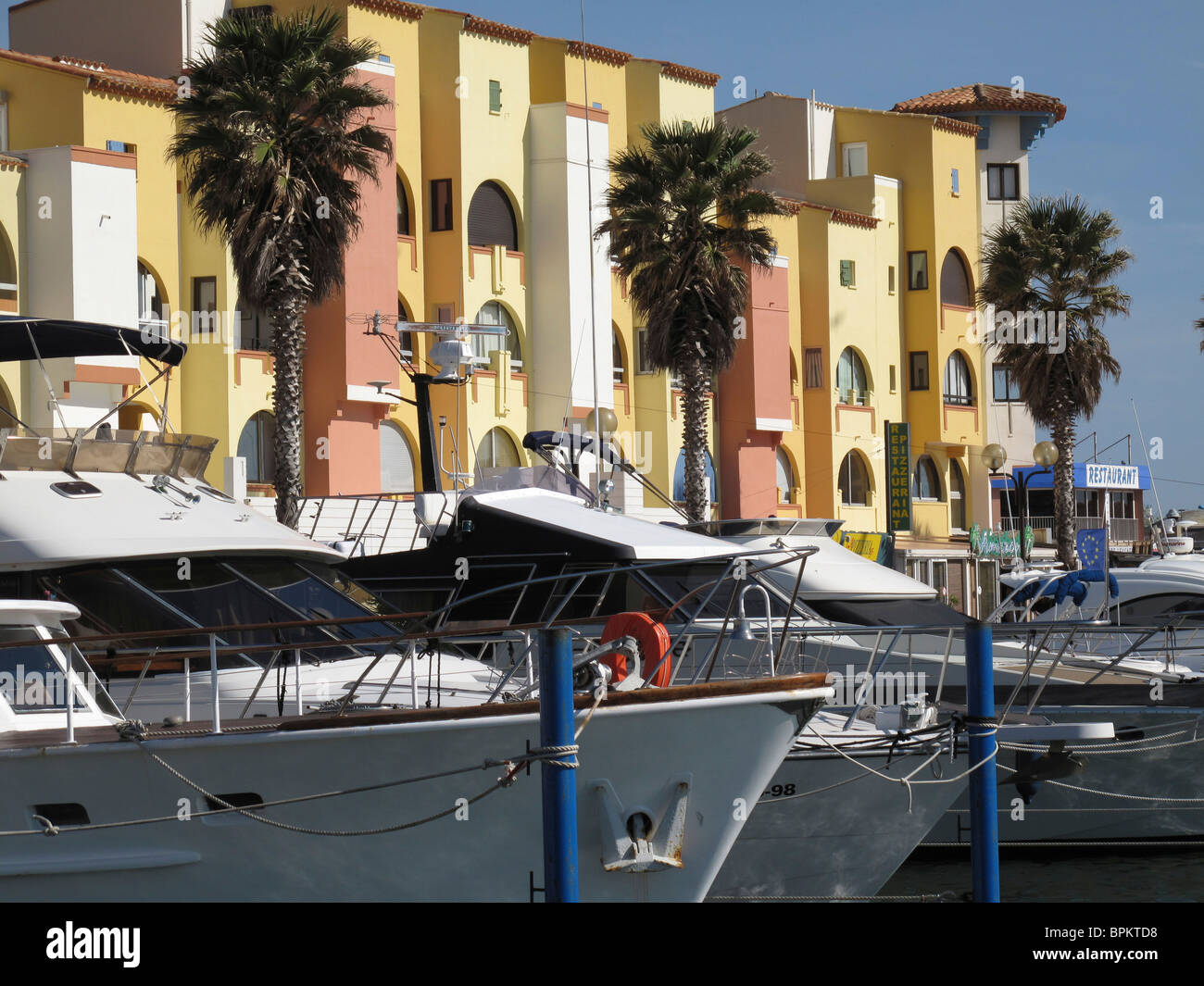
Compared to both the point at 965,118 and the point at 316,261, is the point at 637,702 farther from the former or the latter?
the point at 965,118

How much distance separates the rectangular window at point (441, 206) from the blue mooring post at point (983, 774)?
28.0 m

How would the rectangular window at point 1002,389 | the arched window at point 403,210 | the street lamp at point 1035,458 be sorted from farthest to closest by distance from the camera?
the rectangular window at point 1002,389, the street lamp at point 1035,458, the arched window at point 403,210

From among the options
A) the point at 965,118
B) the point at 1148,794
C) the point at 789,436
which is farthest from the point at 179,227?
the point at 965,118

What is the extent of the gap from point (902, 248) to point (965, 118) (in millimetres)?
6448

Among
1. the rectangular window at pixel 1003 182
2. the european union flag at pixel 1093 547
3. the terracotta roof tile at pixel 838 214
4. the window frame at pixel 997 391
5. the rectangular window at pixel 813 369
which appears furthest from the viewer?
the window frame at pixel 997 391

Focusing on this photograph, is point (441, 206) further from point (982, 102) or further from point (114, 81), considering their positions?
point (982, 102)

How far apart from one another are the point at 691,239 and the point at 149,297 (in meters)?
10.3

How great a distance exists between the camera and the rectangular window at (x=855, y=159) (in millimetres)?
50500

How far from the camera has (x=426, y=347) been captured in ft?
118

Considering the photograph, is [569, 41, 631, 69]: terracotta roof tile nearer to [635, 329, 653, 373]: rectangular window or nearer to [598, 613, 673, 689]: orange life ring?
[635, 329, 653, 373]: rectangular window

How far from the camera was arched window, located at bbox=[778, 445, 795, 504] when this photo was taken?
45.2 m

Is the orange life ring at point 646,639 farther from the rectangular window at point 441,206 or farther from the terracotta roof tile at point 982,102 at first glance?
the terracotta roof tile at point 982,102

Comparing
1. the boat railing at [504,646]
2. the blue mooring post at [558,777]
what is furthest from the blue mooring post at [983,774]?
the blue mooring post at [558,777]
